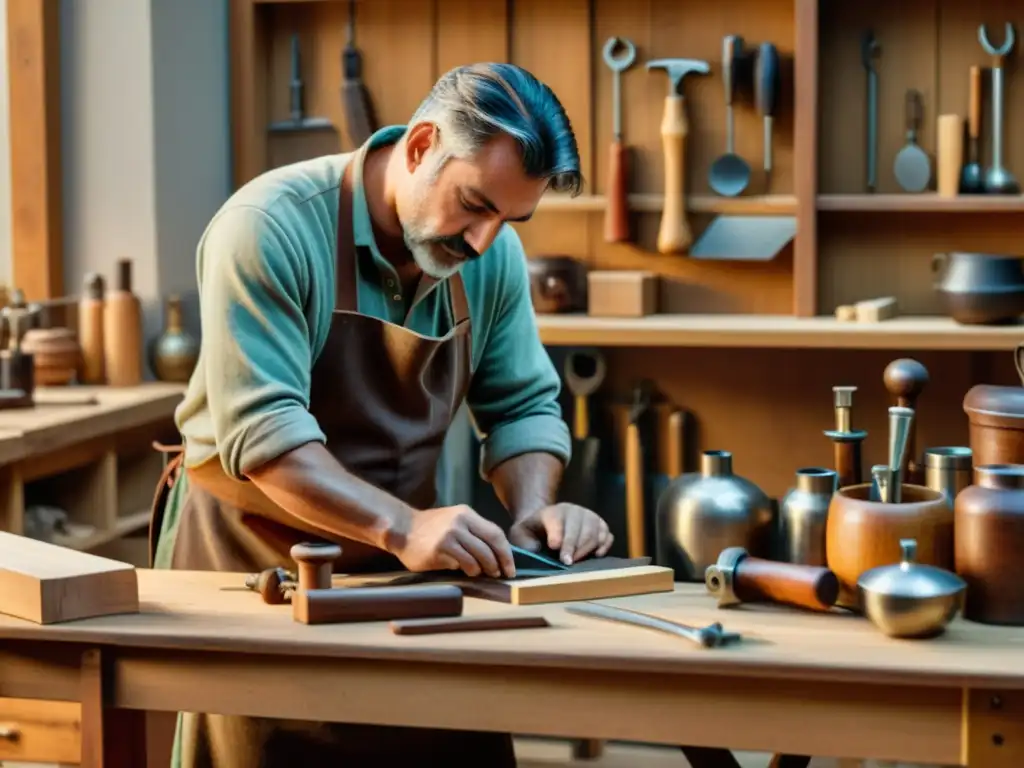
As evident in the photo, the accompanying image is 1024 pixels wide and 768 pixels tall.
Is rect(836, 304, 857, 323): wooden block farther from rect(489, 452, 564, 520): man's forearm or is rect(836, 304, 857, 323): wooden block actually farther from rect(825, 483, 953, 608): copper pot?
rect(825, 483, 953, 608): copper pot

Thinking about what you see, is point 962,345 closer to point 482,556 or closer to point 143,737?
point 482,556

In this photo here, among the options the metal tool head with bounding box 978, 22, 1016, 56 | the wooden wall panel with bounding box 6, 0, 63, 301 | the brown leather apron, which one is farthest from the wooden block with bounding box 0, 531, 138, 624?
the metal tool head with bounding box 978, 22, 1016, 56

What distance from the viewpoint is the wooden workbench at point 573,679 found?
189 cm

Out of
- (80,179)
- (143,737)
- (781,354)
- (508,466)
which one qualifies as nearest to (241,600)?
(143,737)

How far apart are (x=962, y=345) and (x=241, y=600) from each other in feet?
Answer: 8.31

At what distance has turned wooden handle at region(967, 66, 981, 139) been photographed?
445 cm

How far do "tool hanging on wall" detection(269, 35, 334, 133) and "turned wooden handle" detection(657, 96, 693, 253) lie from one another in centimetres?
108

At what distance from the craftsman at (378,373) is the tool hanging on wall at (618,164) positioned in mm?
1841

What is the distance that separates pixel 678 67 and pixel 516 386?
2028 millimetres

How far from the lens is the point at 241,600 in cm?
225

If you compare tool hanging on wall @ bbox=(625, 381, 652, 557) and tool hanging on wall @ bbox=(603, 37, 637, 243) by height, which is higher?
tool hanging on wall @ bbox=(603, 37, 637, 243)

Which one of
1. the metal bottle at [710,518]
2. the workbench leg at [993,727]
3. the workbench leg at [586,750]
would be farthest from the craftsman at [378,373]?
the workbench leg at [586,750]

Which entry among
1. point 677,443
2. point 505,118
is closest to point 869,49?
point 677,443

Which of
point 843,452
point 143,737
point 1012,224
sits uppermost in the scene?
point 1012,224
